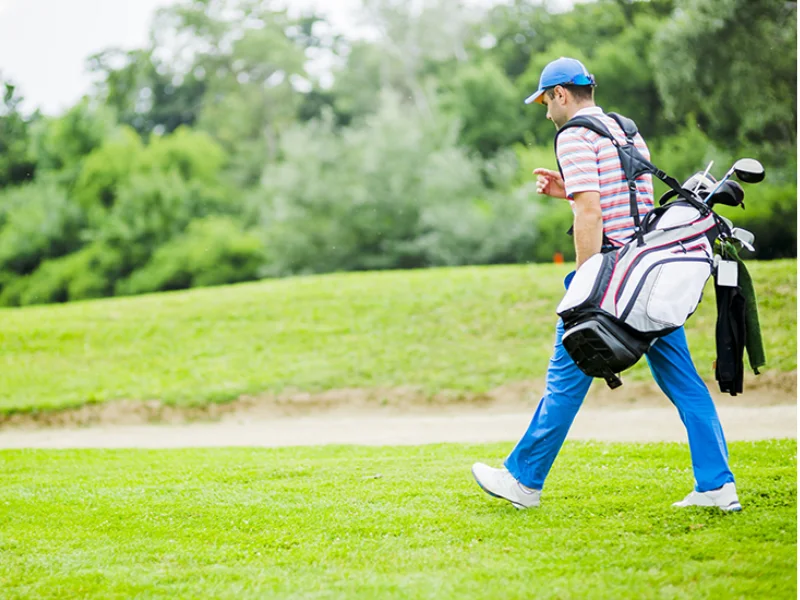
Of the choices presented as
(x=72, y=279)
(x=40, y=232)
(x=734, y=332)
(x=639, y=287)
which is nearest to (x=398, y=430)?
(x=734, y=332)

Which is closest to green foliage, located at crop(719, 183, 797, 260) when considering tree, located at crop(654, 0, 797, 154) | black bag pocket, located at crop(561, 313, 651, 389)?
tree, located at crop(654, 0, 797, 154)

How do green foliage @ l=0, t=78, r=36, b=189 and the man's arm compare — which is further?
green foliage @ l=0, t=78, r=36, b=189

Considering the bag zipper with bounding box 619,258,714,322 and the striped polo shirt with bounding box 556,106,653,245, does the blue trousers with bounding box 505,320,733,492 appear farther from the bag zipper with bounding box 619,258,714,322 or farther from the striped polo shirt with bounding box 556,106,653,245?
the striped polo shirt with bounding box 556,106,653,245

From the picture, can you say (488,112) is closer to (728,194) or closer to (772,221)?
(772,221)

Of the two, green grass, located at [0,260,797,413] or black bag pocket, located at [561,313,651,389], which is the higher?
black bag pocket, located at [561,313,651,389]

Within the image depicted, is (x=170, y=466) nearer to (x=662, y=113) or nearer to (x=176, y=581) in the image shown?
(x=176, y=581)

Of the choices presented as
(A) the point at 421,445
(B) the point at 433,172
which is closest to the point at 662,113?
(B) the point at 433,172

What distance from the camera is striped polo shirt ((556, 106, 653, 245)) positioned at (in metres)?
4.66

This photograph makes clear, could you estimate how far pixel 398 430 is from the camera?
33.3ft

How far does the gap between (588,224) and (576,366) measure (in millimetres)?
729

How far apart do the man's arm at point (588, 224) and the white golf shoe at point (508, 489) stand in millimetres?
1261

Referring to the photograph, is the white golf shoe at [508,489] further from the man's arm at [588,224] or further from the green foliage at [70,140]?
the green foliage at [70,140]

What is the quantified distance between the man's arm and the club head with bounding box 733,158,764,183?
0.74 m

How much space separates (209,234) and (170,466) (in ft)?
91.1
